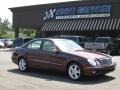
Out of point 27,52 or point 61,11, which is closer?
point 27,52

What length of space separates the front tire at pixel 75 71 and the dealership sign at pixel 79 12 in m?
22.4

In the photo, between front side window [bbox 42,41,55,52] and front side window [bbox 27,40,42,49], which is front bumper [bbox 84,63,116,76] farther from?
front side window [bbox 27,40,42,49]

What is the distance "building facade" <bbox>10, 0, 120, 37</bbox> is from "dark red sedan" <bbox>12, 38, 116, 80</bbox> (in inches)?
766

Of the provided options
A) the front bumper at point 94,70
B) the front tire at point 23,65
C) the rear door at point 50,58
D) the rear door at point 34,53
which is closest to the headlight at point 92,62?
the front bumper at point 94,70

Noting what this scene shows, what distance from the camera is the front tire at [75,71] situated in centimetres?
1119

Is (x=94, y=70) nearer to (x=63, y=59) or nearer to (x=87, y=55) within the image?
(x=87, y=55)

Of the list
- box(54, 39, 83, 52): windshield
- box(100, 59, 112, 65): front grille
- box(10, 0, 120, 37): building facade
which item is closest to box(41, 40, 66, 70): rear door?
box(54, 39, 83, 52): windshield

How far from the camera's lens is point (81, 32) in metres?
36.9

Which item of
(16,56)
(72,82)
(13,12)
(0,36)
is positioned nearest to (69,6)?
(13,12)

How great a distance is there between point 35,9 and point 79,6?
7134 millimetres

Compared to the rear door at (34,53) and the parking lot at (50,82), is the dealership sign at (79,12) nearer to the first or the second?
the rear door at (34,53)

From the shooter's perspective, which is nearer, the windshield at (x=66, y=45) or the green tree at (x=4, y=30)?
the windshield at (x=66, y=45)

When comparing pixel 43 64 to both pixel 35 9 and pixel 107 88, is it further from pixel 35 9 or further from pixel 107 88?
pixel 35 9

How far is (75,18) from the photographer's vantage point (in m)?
36.1
